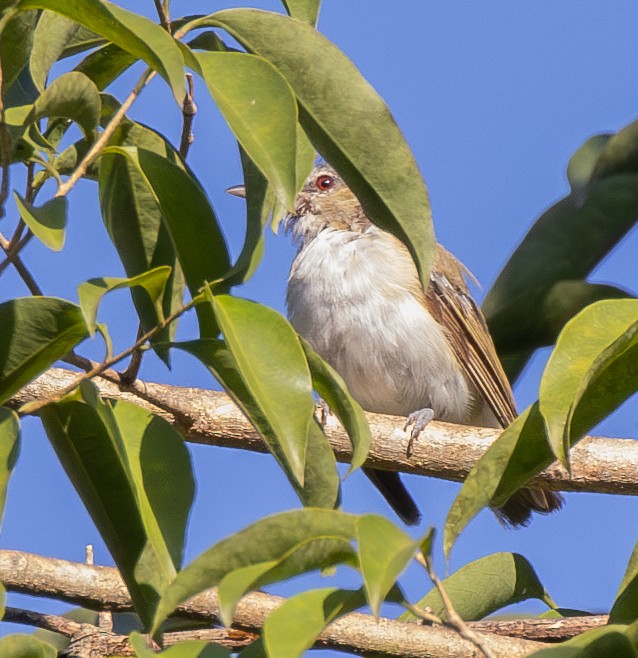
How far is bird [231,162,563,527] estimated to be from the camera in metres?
5.50

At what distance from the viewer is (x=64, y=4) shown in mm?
1936

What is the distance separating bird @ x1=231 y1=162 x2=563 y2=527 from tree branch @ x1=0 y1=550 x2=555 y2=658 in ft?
8.07

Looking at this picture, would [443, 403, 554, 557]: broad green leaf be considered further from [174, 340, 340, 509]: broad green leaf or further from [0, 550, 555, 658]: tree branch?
[0, 550, 555, 658]: tree branch

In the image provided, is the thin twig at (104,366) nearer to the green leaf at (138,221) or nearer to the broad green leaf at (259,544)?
the green leaf at (138,221)

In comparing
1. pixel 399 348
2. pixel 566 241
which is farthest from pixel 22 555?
pixel 399 348

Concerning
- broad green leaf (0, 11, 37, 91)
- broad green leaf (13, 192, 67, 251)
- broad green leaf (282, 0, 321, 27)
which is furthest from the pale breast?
broad green leaf (13, 192, 67, 251)

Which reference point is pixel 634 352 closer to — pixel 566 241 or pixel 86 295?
pixel 86 295

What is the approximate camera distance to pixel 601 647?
5.67ft

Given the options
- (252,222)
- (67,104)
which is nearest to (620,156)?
(252,222)

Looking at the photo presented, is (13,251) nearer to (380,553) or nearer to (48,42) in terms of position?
(48,42)

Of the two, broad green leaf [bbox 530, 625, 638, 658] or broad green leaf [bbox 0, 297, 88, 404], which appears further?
broad green leaf [bbox 0, 297, 88, 404]

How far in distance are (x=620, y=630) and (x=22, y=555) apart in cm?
163

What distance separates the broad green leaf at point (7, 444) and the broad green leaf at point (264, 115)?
0.57 m

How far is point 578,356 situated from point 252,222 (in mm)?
714
